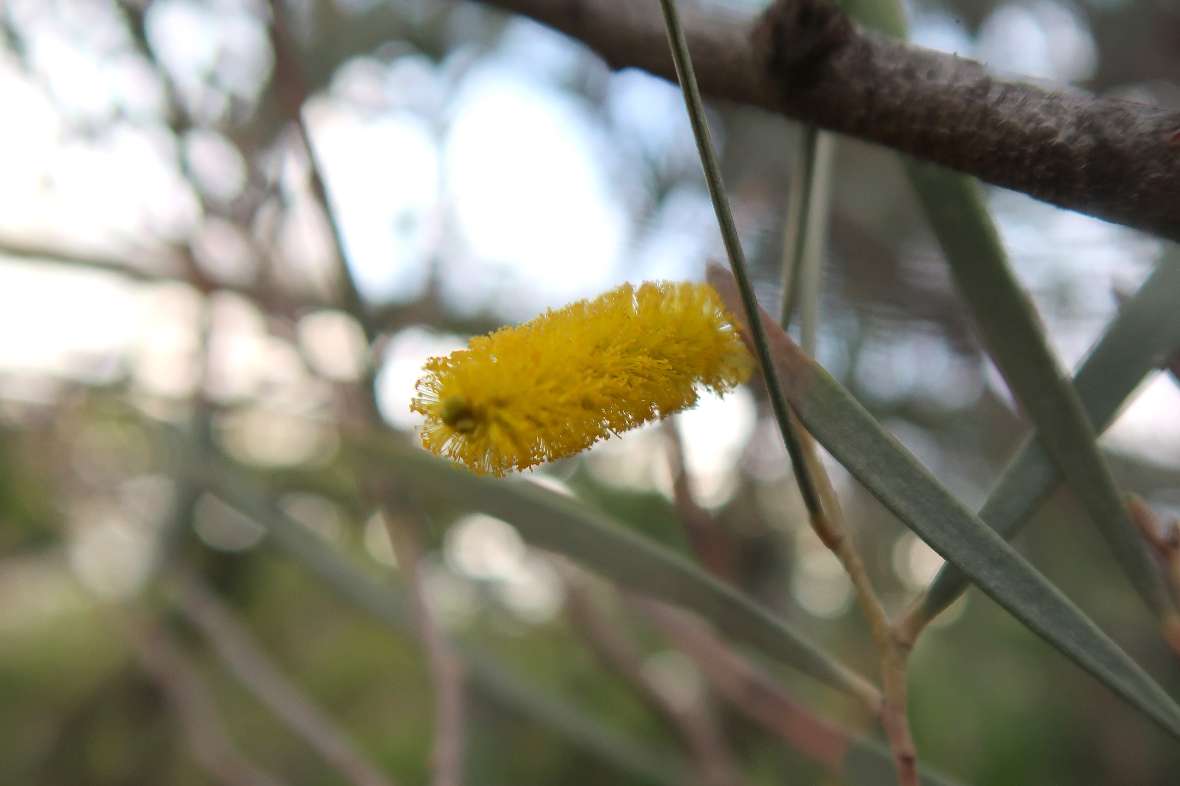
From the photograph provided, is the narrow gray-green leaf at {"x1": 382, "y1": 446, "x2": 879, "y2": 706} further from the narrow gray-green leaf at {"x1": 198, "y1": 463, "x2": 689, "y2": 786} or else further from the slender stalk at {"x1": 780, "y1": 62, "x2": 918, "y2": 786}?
the narrow gray-green leaf at {"x1": 198, "y1": 463, "x2": 689, "y2": 786}

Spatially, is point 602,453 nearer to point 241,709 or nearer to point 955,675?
point 955,675

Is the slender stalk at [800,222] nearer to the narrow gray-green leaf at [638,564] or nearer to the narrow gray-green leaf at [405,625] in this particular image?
the narrow gray-green leaf at [638,564]

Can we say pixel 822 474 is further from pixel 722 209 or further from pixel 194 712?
pixel 194 712

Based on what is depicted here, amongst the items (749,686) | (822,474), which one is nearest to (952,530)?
(822,474)

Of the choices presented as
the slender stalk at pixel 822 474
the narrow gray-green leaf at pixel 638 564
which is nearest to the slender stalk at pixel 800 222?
the slender stalk at pixel 822 474

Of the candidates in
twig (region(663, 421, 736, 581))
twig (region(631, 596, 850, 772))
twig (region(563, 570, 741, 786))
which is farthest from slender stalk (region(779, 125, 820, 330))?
twig (region(563, 570, 741, 786))
